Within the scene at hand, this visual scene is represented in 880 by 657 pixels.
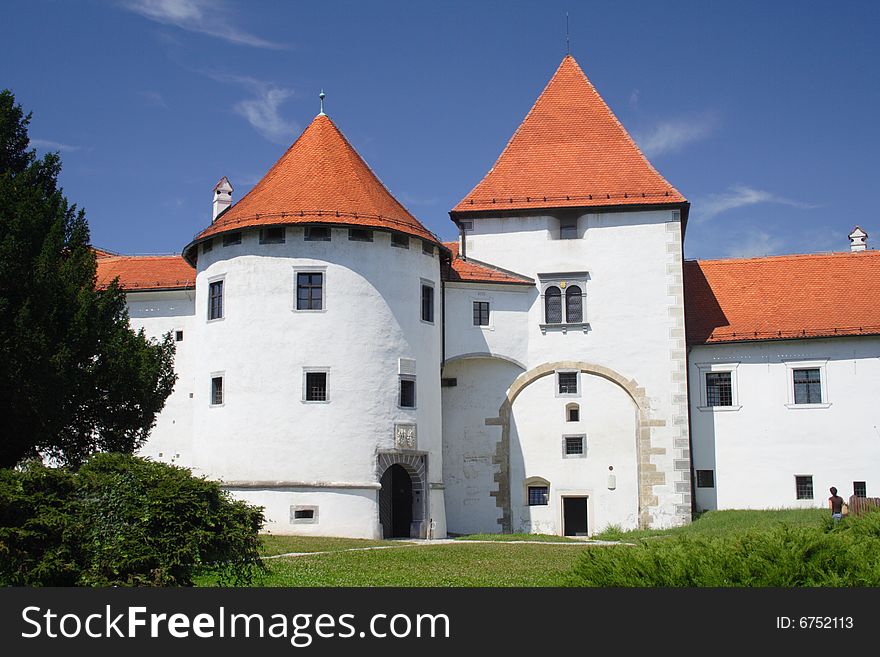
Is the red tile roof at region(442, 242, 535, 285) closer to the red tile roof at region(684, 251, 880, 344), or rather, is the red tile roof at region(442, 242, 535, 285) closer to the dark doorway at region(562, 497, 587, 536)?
the red tile roof at region(684, 251, 880, 344)

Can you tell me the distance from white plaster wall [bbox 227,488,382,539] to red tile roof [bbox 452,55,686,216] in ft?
35.3

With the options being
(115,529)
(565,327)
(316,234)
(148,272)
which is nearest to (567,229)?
(565,327)

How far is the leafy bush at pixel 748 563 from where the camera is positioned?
11344 millimetres

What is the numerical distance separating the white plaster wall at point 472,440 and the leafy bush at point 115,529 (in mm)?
20048

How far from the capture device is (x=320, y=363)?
2872 centimetres

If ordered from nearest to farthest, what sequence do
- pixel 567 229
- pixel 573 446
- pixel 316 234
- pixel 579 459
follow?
pixel 316 234
pixel 579 459
pixel 573 446
pixel 567 229

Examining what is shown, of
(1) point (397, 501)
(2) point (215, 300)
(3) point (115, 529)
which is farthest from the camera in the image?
(1) point (397, 501)

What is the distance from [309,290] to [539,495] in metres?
9.72

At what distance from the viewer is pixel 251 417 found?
2861 cm

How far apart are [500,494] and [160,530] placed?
2090 cm

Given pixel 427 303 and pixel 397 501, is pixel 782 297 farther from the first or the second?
pixel 397 501

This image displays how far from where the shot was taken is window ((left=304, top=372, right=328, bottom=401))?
28.6 metres

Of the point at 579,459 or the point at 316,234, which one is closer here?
the point at 316,234

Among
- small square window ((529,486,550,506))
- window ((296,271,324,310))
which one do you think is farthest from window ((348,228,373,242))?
small square window ((529,486,550,506))
